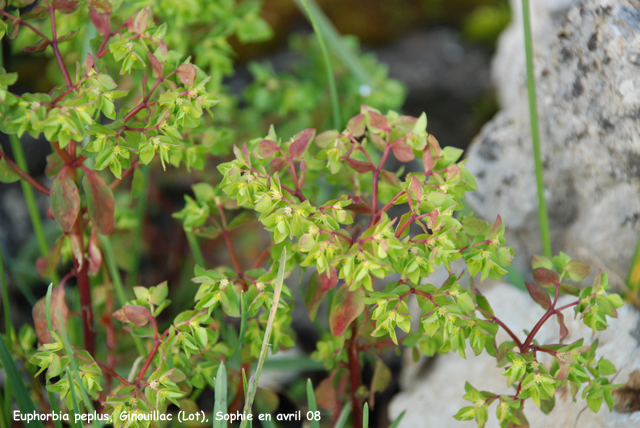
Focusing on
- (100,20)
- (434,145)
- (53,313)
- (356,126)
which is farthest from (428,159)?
(53,313)

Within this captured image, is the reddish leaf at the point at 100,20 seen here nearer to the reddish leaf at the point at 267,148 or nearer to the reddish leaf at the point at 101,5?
the reddish leaf at the point at 101,5

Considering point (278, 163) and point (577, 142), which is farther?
point (577, 142)

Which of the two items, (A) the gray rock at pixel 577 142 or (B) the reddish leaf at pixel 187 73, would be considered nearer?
(B) the reddish leaf at pixel 187 73

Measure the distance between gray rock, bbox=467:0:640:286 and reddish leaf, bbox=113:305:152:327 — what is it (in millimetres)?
969

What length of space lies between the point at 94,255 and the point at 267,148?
0.43 m

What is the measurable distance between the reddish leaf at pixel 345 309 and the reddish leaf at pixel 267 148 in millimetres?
291

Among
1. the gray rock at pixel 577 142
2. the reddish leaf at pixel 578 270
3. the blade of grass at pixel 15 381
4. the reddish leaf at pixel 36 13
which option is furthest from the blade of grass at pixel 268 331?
the gray rock at pixel 577 142

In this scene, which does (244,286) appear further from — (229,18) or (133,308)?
(229,18)

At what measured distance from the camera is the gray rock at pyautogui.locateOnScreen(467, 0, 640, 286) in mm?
1093

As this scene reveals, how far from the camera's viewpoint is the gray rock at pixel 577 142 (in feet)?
3.59

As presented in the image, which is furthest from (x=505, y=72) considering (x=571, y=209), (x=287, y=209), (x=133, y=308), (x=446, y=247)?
(x=133, y=308)

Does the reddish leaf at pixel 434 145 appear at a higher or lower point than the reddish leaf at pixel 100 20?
lower

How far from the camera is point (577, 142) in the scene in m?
1.24

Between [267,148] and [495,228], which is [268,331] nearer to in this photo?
[267,148]
